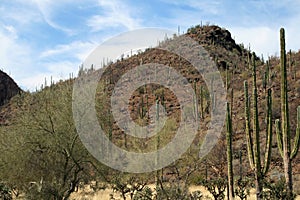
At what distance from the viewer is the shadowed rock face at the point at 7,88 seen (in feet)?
254

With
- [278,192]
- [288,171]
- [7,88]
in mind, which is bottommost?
[278,192]

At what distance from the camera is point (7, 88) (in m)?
80.5

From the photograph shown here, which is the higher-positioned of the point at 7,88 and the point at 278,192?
the point at 7,88

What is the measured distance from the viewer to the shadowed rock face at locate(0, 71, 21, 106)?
77.5 m

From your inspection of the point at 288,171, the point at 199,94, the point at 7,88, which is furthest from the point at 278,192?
the point at 7,88

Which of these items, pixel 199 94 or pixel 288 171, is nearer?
pixel 288 171

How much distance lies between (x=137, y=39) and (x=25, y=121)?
22.2ft

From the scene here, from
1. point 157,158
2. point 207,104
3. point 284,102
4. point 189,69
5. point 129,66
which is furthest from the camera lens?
point 129,66

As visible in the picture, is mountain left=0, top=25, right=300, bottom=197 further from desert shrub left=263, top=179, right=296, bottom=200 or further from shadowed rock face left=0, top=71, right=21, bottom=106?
desert shrub left=263, top=179, right=296, bottom=200

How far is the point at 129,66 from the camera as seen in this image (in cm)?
6469

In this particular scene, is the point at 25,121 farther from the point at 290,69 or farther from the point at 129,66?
the point at 129,66

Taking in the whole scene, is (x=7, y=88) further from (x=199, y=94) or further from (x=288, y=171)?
(x=288, y=171)

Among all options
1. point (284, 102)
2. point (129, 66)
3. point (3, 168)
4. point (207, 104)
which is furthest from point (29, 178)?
point (129, 66)

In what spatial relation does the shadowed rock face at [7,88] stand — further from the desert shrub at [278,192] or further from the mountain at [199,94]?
the desert shrub at [278,192]
